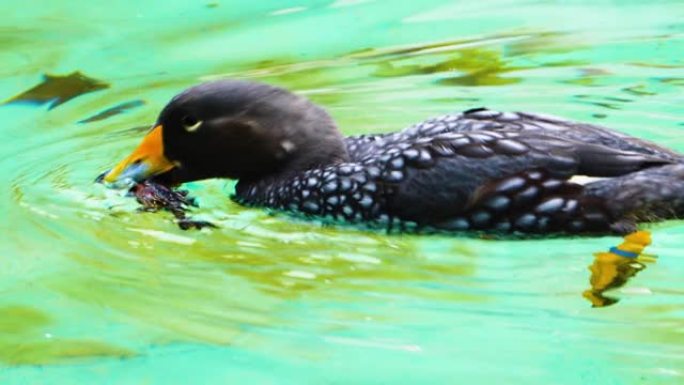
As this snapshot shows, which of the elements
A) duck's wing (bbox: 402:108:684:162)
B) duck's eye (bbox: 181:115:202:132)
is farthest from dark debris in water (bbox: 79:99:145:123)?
duck's wing (bbox: 402:108:684:162)

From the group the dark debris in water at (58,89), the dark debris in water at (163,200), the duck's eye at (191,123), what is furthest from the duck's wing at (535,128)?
the dark debris in water at (58,89)

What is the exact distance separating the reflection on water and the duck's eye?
1751mm

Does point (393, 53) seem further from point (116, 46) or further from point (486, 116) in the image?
point (486, 116)

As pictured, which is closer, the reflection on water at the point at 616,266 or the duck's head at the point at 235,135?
the reflection on water at the point at 616,266

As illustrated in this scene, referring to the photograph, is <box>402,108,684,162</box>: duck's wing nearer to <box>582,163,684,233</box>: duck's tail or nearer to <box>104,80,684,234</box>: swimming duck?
<box>104,80,684,234</box>: swimming duck

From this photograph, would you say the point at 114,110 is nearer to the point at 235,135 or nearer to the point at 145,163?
the point at 145,163

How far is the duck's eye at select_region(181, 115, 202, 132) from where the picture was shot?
19.8 ft

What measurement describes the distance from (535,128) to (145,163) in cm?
165

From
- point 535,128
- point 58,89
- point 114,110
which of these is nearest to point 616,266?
point 535,128

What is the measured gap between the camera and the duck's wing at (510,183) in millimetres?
5570

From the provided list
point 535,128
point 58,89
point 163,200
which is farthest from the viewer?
point 58,89

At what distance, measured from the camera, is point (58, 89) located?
8.34 metres

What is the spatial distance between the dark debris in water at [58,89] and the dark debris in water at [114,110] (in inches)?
13.7

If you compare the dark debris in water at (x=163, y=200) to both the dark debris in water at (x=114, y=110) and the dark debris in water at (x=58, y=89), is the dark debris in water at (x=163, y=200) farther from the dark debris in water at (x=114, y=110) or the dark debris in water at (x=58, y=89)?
the dark debris in water at (x=58, y=89)
